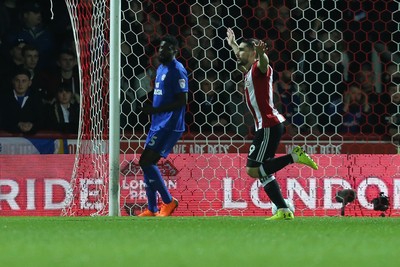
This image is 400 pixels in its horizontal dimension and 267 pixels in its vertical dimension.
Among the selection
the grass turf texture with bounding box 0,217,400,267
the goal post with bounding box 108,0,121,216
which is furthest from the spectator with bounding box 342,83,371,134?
the grass turf texture with bounding box 0,217,400,267

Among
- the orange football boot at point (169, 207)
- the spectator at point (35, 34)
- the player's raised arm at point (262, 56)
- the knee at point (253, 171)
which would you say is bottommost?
the orange football boot at point (169, 207)

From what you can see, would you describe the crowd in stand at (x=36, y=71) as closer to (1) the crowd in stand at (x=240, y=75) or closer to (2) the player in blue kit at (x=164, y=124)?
(1) the crowd in stand at (x=240, y=75)

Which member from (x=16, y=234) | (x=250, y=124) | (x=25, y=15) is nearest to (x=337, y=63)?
(x=250, y=124)

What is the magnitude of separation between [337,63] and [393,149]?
1.34m

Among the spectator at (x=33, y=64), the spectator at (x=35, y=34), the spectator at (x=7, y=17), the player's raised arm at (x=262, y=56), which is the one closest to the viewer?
the player's raised arm at (x=262, y=56)

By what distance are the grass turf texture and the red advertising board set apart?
218cm

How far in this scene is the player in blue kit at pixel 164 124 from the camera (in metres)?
9.46

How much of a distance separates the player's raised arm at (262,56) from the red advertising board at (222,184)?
187 cm

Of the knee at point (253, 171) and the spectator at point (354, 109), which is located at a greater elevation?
the spectator at point (354, 109)

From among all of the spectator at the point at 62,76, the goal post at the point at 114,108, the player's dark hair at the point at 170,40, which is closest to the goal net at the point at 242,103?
the goal post at the point at 114,108

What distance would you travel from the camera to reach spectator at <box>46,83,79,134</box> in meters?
11.6

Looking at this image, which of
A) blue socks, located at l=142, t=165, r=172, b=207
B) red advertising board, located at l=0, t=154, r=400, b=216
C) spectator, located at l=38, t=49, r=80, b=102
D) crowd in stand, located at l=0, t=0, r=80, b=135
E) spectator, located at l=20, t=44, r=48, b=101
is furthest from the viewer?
spectator, located at l=38, t=49, r=80, b=102

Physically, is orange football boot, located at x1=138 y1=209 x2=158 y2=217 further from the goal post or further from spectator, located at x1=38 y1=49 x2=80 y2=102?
spectator, located at x1=38 y1=49 x2=80 y2=102

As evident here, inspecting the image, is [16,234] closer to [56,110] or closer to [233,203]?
[233,203]
